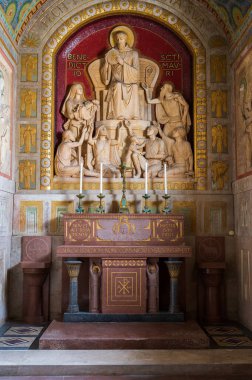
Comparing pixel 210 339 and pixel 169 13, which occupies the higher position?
pixel 169 13

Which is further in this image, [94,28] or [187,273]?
[94,28]

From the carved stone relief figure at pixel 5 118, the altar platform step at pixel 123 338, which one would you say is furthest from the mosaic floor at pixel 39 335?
the carved stone relief figure at pixel 5 118

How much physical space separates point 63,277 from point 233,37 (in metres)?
4.95

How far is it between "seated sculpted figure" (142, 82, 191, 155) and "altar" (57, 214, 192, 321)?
5.77 feet

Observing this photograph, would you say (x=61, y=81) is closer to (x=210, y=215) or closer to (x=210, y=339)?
(x=210, y=215)

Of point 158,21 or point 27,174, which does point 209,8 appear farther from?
point 27,174

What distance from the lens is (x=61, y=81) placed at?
8711 millimetres

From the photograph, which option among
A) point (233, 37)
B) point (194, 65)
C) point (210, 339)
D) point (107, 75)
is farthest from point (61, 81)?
point (210, 339)

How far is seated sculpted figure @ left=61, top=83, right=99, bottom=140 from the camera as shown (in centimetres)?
846

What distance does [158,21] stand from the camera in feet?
28.8

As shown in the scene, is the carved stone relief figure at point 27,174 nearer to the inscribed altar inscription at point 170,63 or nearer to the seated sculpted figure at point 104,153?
the seated sculpted figure at point 104,153

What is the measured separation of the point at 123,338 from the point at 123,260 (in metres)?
1.28

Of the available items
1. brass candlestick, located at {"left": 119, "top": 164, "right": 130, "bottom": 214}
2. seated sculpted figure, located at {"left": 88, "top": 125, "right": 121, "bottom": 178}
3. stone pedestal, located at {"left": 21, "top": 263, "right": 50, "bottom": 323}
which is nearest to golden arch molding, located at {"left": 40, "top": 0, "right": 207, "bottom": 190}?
seated sculpted figure, located at {"left": 88, "top": 125, "right": 121, "bottom": 178}

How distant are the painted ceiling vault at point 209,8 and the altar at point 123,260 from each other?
3.31 meters
